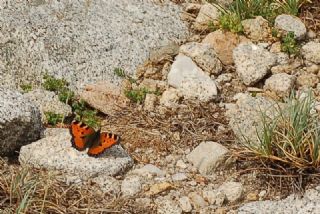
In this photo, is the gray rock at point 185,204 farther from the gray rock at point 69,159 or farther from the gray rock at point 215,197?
the gray rock at point 69,159

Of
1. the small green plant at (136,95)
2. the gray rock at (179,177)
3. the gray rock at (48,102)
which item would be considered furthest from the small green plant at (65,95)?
the gray rock at (179,177)

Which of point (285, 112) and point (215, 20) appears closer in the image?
point (285, 112)

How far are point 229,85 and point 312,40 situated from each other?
0.84m

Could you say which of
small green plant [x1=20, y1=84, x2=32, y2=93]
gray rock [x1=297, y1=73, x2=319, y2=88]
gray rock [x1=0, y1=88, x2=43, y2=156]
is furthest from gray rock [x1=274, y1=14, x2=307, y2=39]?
gray rock [x1=0, y1=88, x2=43, y2=156]

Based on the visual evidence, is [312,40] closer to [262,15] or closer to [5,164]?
[262,15]

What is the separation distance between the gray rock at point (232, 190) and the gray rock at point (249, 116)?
295 mm

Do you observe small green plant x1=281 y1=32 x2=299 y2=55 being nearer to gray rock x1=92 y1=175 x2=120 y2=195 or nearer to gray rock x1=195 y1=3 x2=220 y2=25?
gray rock x1=195 y1=3 x2=220 y2=25

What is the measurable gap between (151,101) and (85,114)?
464mm

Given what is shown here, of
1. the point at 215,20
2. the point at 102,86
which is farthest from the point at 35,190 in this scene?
the point at 215,20

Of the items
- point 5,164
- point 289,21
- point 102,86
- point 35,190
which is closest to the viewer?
point 35,190

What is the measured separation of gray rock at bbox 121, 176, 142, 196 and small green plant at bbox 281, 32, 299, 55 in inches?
68.2

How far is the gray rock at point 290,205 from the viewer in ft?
14.7

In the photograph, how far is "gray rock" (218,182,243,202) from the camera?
4625 mm

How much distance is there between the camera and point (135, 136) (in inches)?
202
